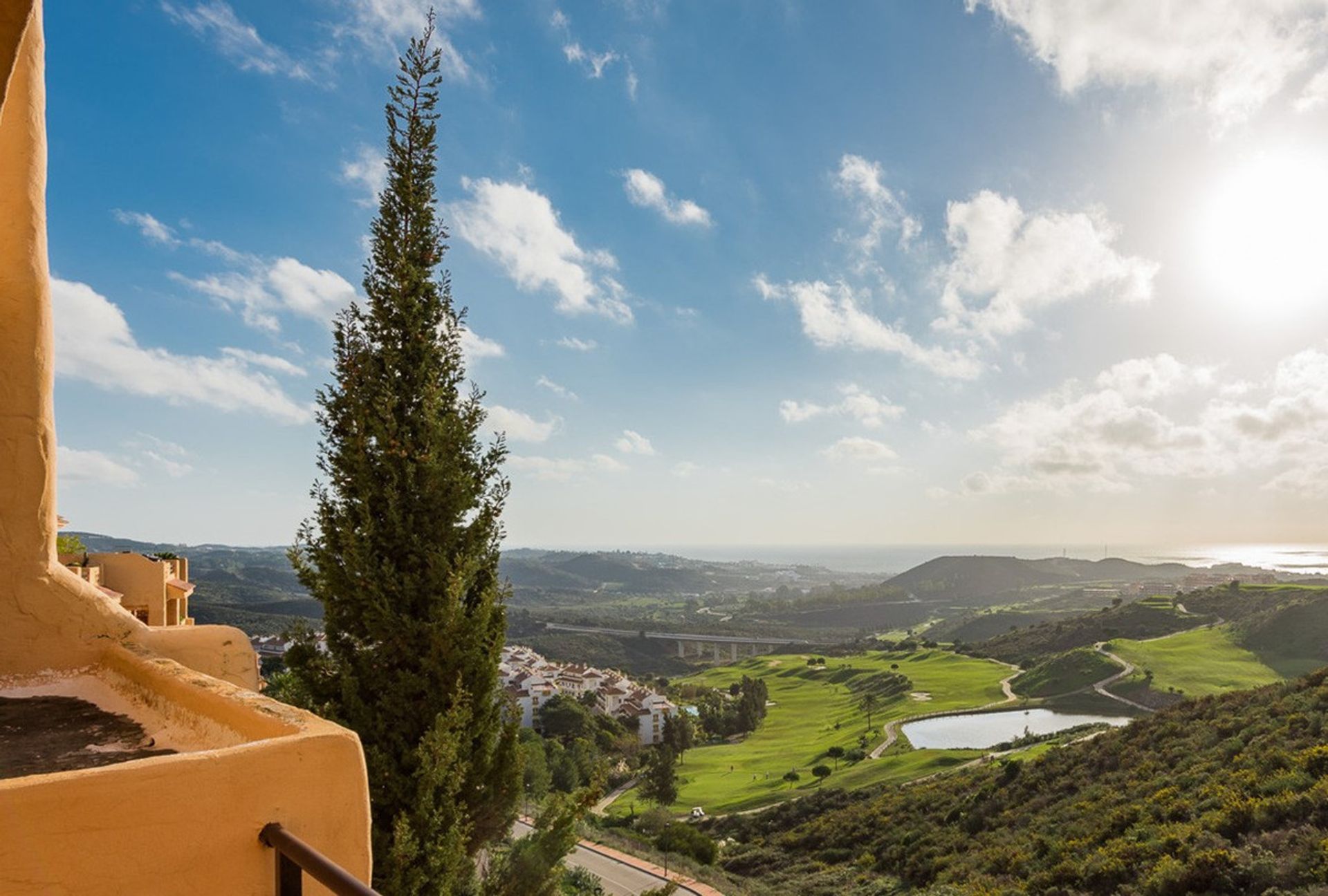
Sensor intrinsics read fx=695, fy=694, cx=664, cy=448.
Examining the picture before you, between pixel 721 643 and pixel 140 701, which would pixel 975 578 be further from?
pixel 140 701

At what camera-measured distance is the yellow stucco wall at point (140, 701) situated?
1.61 metres

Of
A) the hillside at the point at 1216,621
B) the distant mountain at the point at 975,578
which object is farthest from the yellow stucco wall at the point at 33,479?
the distant mountain at the point at 975,578

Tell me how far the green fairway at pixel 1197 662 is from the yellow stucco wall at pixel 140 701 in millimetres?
53800

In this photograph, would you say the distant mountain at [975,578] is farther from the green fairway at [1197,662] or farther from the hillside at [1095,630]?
the green fairway at [1197,662]

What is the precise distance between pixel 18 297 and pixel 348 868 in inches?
130

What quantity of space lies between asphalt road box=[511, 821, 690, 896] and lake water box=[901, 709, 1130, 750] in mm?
23333

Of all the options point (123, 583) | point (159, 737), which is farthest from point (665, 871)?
point (159, 737)

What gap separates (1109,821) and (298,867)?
74.7 ft

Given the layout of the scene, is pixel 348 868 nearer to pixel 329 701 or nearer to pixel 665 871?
pixel 329 701

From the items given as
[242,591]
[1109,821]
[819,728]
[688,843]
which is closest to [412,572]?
[1109,821]

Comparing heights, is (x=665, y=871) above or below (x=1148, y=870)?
below

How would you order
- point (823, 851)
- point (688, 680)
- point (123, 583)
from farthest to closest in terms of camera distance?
point (688, 680)
point (823, 851)
point (123, 583)

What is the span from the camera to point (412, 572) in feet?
21.1

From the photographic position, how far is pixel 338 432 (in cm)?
680
